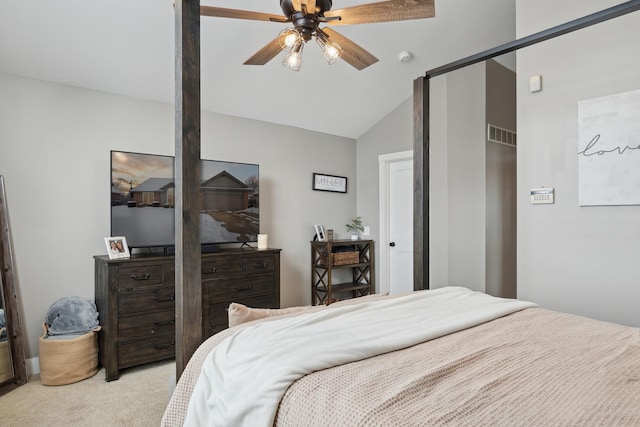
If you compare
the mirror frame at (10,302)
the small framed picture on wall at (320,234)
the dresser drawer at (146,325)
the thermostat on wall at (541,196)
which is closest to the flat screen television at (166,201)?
the dresser drawer at (146,325)

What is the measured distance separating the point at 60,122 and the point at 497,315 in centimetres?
345

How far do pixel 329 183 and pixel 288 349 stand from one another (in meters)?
3.82

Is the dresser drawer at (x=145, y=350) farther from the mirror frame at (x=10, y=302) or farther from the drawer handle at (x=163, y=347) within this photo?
the mirror frame at (x=10, y=302)

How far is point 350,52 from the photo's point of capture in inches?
91.2

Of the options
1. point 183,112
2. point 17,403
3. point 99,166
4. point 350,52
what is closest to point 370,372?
point 183,112

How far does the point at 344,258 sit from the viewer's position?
454cm

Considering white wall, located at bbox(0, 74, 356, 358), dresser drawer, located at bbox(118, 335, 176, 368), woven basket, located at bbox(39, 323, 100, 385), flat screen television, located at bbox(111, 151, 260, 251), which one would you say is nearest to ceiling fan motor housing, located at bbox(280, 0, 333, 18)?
flat screen television, located at bbox(111, 151, 260, 251)

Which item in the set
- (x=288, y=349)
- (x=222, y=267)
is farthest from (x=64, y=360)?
(x=288, y=349)

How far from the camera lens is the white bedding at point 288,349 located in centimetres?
105

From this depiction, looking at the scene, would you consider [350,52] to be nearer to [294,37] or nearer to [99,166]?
[294,37]

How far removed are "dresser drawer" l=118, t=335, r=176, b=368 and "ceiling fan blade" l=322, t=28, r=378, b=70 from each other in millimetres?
2599

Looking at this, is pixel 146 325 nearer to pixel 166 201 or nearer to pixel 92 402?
pixel 92 402

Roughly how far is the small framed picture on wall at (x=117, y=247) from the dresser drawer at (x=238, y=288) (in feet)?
2.30

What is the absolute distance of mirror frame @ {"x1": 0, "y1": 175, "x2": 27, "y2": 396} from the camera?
2.75 m
